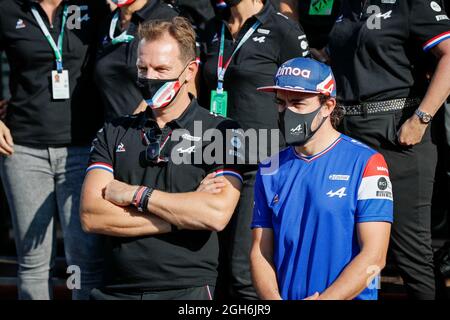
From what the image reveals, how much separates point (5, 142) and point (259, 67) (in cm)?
155

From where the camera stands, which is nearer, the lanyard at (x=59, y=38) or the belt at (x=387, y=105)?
the belt at (x=387, y=105)

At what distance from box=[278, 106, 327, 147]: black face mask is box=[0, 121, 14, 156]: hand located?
1935 mm

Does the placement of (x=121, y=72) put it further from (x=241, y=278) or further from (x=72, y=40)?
(x=241, y=278)

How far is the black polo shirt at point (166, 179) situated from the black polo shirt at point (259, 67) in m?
0.59

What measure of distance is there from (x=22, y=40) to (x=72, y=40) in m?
0.30

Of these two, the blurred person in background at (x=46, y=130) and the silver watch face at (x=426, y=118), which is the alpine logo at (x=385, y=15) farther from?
the blurred person in background at (x=46, y=130)

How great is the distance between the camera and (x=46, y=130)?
17.0 ft

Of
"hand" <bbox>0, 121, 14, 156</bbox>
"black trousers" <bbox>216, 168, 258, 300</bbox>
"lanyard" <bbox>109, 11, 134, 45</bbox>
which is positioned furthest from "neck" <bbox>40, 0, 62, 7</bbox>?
"black trousers" <bbox>216, 168, 258, 300</bbox>

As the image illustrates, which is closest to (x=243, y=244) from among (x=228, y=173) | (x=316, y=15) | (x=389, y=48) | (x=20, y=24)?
(x=228, y=173)

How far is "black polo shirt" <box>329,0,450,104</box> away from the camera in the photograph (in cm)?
462

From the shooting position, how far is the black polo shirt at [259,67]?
490cm

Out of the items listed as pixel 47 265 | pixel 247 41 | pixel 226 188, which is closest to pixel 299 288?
pixel 226 188


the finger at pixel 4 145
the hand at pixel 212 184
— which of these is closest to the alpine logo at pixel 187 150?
the hand at pixel 212 184

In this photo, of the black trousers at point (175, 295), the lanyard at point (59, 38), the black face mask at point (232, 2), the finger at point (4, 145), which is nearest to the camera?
the black trousers at point (175, 295)
